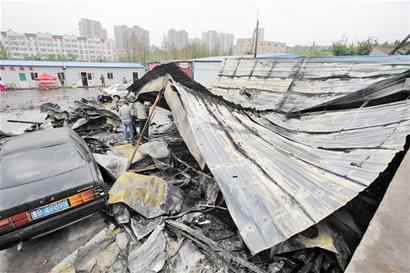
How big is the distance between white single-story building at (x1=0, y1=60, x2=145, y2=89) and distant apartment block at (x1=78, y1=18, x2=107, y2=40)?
80.1m

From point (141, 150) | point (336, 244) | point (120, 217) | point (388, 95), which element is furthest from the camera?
point (141, 150)

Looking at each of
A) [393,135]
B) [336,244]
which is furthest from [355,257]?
[393,135]

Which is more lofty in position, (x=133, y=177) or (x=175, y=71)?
(x=175, y=71)

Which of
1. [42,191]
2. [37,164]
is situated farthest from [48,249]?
[37,164]

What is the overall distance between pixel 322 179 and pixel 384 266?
102 centimetres

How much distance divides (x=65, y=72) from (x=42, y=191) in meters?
28.3

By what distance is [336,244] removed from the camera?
2.21 meters

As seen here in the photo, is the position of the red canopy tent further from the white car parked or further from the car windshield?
→ the car windshield

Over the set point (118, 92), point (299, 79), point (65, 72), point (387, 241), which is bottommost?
point (118, 92)

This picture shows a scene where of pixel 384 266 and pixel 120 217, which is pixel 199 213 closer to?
pixel 120 217

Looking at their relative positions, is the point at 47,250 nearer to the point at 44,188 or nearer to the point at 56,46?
the point at 44,188

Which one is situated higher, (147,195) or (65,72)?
(65,72)

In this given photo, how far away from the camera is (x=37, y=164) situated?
337cm

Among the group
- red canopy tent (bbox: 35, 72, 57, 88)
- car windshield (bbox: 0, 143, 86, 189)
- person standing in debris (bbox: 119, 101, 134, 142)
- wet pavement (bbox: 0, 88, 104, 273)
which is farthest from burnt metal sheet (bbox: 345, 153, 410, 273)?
red canopy tent (bbox: 35, 72, 57, 88)
